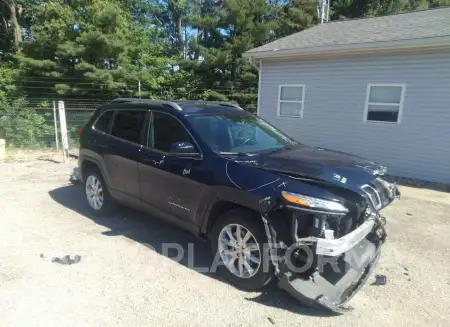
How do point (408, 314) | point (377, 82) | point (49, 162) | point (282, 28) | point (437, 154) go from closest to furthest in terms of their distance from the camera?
1. point (408, 314)
2. point (437, 154)
3. point (377, 82)
4. point (49, 162)
5. point (282, 28)

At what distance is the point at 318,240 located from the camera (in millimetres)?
2590

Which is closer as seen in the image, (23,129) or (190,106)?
(190,106)

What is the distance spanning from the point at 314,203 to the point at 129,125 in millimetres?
2805

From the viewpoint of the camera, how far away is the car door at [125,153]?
163 inches

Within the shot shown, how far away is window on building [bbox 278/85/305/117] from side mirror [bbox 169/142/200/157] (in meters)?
7.48

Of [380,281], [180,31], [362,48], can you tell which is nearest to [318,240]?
[380,281]

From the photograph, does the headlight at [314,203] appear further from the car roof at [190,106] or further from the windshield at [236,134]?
the car roof at [190,106]

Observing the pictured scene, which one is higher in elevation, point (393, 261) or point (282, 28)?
point (282, 28)

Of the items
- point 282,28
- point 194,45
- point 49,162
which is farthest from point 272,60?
point 282,28

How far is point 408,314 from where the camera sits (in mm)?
2805

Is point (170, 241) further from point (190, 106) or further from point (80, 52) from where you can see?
point (80, 52)

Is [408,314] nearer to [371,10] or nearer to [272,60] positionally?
[272,60]

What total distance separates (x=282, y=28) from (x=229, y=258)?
22.4 m

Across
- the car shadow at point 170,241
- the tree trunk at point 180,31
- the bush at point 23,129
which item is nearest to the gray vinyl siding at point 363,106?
the car shadow at point 170,241
